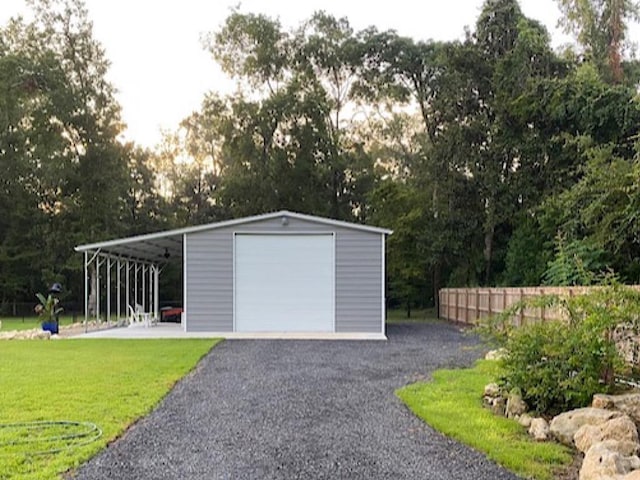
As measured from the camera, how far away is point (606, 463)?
11.8 feet

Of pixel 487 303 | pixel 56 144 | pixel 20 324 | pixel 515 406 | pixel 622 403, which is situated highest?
pixel 56 144

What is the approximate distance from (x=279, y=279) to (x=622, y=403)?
9751 millimetres

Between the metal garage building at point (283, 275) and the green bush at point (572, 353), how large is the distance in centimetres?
802

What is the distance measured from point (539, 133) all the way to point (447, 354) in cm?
1307

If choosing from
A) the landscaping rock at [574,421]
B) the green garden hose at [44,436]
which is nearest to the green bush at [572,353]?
the landscaping rock at [574,421]

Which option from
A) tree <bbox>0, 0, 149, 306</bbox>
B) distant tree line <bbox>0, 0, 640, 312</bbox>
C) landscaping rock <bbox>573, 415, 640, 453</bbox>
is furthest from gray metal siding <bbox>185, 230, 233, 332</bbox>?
tree <bbox>0, 0, 149, 306</bbox>

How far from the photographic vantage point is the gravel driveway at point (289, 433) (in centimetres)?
395

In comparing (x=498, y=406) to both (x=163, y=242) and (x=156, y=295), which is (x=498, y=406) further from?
(x=156, y=295)

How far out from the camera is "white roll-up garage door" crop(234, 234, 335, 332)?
558 inches

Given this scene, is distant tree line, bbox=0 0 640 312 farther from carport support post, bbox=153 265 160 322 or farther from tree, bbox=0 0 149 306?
carport support post, bbox=153 265 160 322

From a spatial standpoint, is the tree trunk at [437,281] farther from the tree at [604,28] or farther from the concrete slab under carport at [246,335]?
the concrete slab under carport at [246,335]

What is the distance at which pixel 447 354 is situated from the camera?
10.3 metres

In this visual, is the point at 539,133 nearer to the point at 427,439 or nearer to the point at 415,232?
the point at 415,232

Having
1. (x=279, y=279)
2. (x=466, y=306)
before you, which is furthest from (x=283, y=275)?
(x=466, y=306)
